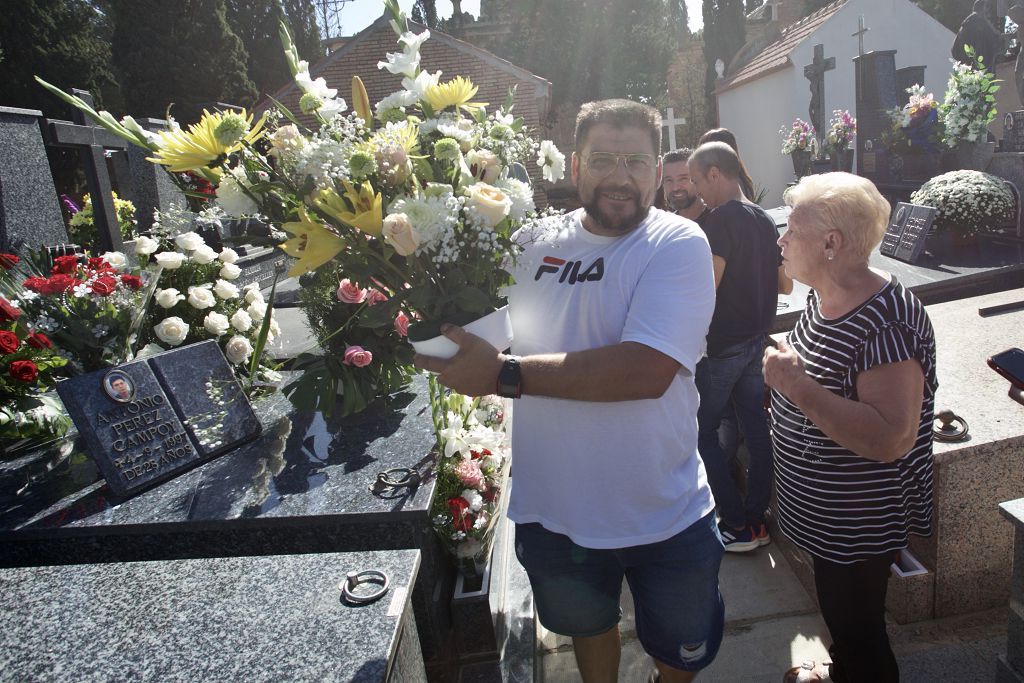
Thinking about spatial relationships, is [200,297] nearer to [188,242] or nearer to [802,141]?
[188,242]

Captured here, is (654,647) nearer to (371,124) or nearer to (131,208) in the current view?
(371,124)

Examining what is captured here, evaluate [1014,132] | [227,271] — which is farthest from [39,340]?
[1014,132]

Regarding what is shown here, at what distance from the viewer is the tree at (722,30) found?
26125mm

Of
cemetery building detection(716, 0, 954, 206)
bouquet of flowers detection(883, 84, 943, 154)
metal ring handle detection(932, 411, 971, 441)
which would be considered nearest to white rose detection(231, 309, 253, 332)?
metal ring handle detection(932, 411, 971, 441)

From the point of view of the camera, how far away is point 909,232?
5.35 m

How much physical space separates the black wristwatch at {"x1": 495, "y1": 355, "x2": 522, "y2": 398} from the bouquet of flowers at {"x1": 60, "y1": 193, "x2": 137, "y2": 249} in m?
8.43

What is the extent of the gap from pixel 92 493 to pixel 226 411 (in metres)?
0.55

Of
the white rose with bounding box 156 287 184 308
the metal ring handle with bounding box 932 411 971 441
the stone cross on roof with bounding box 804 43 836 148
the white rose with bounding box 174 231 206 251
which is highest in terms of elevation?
the stone cross on roof with bounding box 804 43 836 148

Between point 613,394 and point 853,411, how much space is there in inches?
24.3

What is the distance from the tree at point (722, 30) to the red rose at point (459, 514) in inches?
1025

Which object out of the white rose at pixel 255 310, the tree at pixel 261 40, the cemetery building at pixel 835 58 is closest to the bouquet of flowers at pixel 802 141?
the cemetery building at pixel 835 58

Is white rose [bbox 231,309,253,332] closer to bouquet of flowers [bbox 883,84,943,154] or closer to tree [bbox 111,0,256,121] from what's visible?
bouquet of flowers [bbox 883,84,943,154]

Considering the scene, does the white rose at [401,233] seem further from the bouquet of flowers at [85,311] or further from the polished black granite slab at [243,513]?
the bouquet of flowers at [85,311]

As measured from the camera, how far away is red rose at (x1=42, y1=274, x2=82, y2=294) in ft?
8.55
